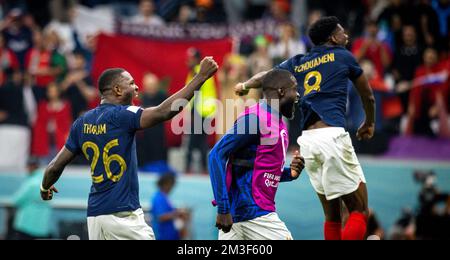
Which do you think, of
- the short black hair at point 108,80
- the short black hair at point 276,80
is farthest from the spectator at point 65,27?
the short black hair at point 276,80

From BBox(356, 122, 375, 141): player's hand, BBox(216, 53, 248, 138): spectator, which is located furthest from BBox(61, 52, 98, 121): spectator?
BBox(356, 122, 375, 141): player's hand

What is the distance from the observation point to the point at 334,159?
7.87 metres

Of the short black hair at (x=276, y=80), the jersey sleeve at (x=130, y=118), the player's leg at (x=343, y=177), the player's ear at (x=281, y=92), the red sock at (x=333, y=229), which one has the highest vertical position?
the short black hair at (x=276, y=80)

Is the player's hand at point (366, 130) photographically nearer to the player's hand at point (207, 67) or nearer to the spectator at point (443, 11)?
the player's hand at point (207, 67)

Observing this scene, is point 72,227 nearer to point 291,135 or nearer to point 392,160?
point 291,135

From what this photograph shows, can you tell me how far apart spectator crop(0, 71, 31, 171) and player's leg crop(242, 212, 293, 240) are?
10.1 metres

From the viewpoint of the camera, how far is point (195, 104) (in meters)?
15.1

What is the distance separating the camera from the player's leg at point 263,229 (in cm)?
728

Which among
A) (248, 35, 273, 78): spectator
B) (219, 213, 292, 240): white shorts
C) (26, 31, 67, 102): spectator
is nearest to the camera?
(219, 213, 292, 240): white shorts

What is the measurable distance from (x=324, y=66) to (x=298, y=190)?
729 centimetres

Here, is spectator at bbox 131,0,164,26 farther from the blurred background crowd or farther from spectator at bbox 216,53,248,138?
spectator at bbox 216,53,248,138

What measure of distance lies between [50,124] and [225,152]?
32.7 feet

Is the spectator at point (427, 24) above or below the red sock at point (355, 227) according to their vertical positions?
above

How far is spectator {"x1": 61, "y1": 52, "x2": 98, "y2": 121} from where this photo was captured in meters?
16.4
